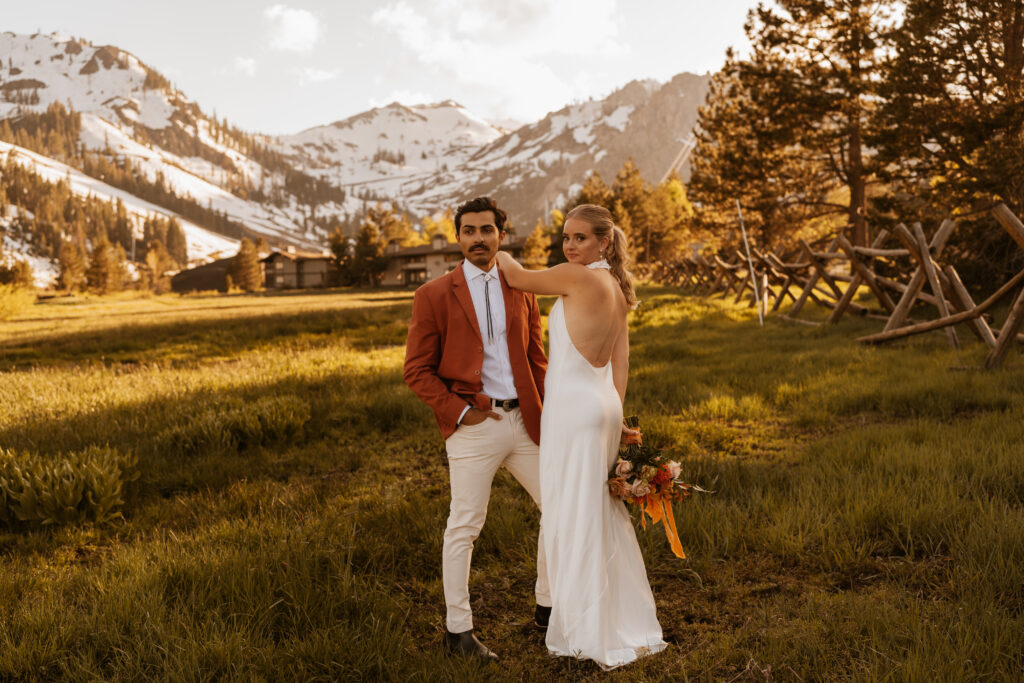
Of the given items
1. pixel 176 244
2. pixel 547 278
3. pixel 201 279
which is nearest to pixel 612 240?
pixel 547 278

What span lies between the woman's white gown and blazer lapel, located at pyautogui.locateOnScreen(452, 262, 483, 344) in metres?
0.41

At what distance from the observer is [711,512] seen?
409 cm

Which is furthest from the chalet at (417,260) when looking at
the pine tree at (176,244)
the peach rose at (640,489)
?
the pine tree at (176,244)

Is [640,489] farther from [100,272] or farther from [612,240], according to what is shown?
[100,272]

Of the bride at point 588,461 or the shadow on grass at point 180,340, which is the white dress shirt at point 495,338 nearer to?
the bride at point 588,461

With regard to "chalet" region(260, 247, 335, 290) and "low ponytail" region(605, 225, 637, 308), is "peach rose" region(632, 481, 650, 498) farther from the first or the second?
"chalet" region(260, 247, 335, 290)

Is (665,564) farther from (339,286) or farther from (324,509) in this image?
(339,286)

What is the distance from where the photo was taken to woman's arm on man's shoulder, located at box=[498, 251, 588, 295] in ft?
9.03

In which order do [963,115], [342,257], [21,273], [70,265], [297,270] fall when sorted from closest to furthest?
[963,115]
[21,273]
[342,257]
[297,270]
[70,265]

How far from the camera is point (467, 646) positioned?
2.87 m

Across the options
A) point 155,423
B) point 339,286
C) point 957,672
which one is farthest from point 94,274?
point 957,672

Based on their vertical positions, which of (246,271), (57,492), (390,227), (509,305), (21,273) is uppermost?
(390,227)

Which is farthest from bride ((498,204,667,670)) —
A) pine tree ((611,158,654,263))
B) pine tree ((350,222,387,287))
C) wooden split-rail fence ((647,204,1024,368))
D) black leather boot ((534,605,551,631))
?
pine tree ((350,222,387,287))

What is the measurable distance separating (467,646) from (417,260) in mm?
88617
